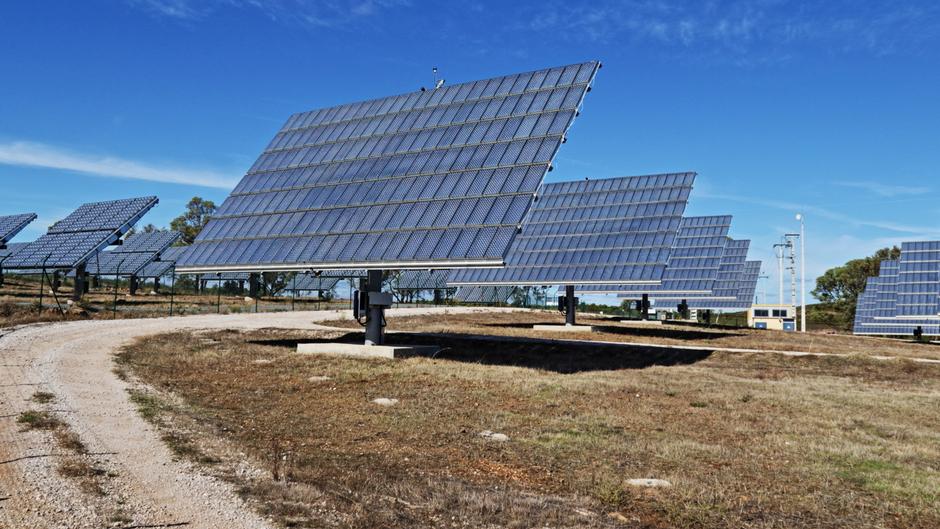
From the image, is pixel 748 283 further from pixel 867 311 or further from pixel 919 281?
pixel 919 281

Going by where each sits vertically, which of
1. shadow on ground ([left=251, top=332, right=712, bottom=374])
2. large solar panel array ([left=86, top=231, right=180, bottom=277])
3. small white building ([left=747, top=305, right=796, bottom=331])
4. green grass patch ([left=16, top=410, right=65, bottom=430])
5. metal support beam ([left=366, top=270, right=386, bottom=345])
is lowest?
small white building ([left=747, top=305, right=796, bottom=331])

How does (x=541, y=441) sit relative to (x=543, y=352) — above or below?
above

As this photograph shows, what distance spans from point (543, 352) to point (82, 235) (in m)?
45.3

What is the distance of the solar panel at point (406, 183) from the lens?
854 inches

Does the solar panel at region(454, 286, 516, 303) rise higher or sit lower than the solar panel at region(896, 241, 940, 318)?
lower

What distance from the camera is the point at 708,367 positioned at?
27.0 meters

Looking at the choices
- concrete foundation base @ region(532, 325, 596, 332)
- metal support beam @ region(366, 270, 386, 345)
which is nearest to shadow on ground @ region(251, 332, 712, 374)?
metal support beam @ region(366, 270, 386, 345)

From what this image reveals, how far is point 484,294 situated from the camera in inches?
3563

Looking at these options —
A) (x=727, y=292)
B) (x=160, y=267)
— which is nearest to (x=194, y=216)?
(x=160, y=267)

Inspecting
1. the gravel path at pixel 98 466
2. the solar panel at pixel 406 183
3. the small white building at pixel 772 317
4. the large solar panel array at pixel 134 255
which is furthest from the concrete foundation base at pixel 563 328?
the small white building at pixel 772 317

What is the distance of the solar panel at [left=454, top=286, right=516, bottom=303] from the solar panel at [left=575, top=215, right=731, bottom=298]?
2716 centimetres

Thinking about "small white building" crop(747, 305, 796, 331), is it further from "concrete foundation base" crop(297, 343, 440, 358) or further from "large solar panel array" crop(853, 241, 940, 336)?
"concrete foundation base" crop(297, 343, 440, 358)

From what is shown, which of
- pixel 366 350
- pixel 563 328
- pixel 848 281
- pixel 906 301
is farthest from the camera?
pixel 848 281

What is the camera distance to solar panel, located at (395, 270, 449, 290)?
291ft
